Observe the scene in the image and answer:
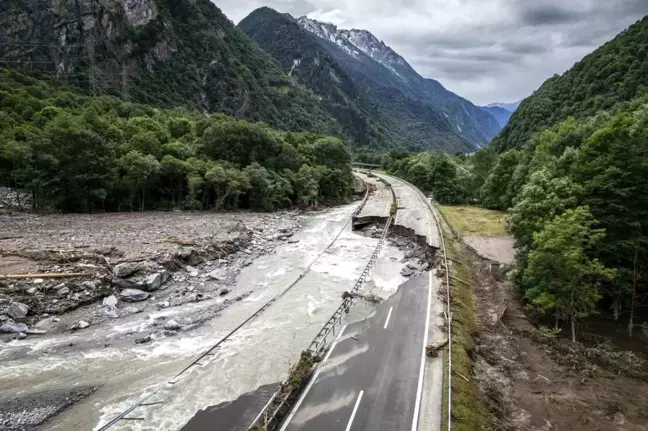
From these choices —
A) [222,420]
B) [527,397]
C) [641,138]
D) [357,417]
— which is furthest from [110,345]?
[641,138]

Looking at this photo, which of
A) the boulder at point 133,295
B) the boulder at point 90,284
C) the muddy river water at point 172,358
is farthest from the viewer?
the boulder at point 133,295

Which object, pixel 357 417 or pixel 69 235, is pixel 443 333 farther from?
pixel 69 235

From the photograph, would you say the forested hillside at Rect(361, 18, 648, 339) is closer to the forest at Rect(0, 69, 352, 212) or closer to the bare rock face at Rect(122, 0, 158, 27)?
the forest at Rect(0, 69, 352, 212)

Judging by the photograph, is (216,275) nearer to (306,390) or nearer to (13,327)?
(13,327)

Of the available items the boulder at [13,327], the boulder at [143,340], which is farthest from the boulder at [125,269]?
the boulder at [143,340]

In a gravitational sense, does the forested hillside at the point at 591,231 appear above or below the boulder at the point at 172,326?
above

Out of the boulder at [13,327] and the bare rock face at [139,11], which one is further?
the bare rock face at [139,11]

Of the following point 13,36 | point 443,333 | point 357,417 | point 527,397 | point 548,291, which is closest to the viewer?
point 357,417

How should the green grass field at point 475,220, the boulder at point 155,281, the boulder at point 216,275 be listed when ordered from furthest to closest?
the green grass field at point 475,220
the boulder at point 216,275
the boulder at point 155,281

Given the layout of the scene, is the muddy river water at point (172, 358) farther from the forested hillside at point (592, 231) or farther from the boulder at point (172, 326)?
the forested hillside at point (592, 231)
